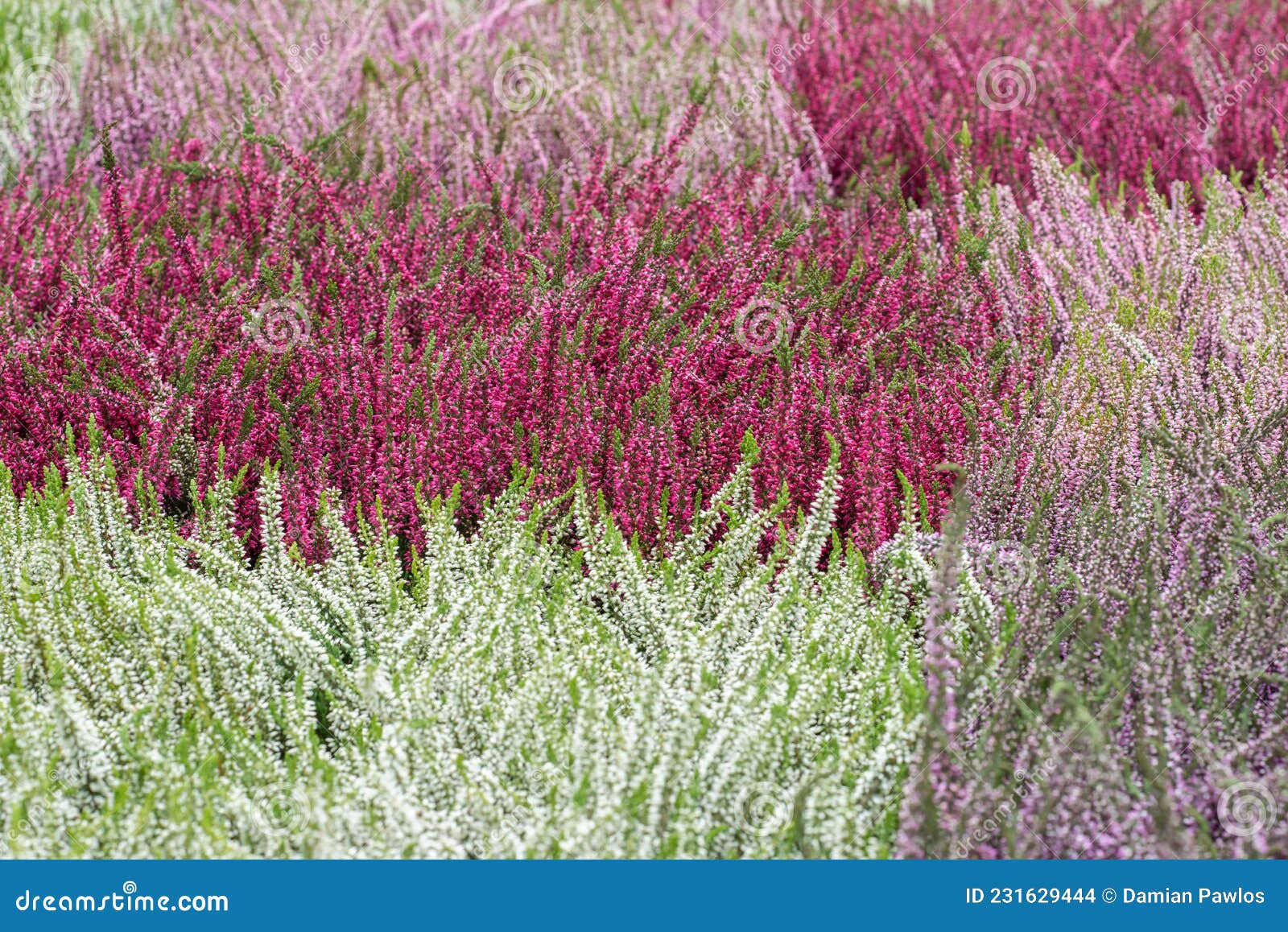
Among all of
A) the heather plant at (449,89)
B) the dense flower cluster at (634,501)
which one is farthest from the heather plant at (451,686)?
the heather plant at (449,89)

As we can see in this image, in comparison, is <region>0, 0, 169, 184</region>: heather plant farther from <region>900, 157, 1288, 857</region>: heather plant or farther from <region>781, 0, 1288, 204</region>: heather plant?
<region>900, 157, 1288, 857</region>: heather plant

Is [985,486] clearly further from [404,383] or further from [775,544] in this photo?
[404,383]

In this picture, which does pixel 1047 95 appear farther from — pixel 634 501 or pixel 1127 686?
pixel 1127 686

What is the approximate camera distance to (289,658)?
67.2 inches

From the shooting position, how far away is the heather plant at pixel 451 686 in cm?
139

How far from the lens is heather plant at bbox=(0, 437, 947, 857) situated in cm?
139

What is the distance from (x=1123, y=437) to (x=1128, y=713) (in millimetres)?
643

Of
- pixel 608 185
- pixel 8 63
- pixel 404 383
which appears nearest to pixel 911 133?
pixel 608 185

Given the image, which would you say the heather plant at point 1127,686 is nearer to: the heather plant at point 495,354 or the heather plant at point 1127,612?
the heather plant at point 1127,612

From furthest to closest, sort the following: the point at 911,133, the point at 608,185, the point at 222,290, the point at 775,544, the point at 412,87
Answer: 1. the point at 412,87
2. the point at 911,133
3. the point at 608,185
4. the point at 222,290
5. the point at 775,544

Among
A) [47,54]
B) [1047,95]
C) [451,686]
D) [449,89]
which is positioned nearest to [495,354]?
[451,686]

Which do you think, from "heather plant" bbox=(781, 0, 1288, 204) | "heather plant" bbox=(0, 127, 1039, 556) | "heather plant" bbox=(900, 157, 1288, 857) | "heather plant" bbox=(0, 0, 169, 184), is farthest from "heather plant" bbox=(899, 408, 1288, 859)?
"heather plant" bbox=(0, 0, 169, 184)

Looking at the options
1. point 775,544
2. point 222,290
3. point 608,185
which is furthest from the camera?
point 608,185

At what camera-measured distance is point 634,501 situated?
6.48 feet
